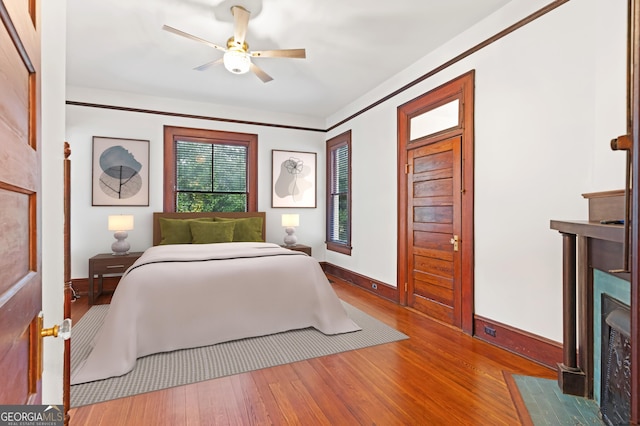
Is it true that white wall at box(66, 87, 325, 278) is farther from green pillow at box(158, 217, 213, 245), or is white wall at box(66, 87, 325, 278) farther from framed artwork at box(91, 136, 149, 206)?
green pillow at box(158, 217, 213, 245)

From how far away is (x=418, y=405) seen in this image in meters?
1.93

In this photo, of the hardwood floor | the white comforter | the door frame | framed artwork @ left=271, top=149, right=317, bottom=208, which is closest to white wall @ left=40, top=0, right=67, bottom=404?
the hardwood floor

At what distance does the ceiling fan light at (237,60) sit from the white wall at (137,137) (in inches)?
95.5

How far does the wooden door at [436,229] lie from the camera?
126 inches

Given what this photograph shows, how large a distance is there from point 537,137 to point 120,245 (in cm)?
480

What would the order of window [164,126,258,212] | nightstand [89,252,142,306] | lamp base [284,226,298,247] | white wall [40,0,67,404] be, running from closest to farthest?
white wall [40,0,67,404] → nightstand [89,252,142,306] → window [164,126,258,212] → lamp base [284,226,298,247]

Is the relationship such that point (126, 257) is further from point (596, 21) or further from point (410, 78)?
point (596, 21)

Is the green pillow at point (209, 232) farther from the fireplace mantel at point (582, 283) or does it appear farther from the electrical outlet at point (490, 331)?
the fireplace mantel at point (582, 283)

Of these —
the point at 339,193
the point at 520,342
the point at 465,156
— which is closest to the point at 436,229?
the point at 465,156

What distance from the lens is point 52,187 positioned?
1027 mm

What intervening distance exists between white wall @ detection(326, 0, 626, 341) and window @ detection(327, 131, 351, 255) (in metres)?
2.16

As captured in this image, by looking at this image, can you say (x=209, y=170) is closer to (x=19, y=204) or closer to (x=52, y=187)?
(x=52, y=187)

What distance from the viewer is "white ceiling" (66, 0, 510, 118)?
2719 millimetres

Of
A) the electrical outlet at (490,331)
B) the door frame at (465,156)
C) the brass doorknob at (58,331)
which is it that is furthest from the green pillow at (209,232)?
the brass doorknob at (58,331)
